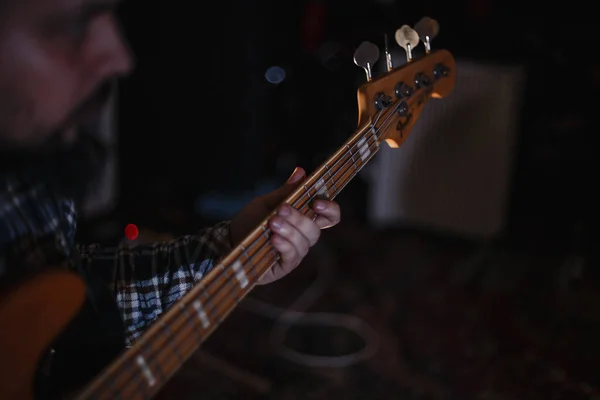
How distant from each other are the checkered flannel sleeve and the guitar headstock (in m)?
0.35

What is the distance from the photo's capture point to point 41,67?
2.47ft

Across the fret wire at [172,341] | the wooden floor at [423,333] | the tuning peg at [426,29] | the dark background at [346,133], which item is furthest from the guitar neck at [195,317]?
the dark background at [346,133]

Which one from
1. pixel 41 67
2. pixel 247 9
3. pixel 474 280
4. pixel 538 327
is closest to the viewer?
pixel 41 67

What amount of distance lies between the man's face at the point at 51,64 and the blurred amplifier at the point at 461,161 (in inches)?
82.1

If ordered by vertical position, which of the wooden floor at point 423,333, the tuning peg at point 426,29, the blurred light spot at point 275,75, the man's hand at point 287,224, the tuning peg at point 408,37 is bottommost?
the wooden floor at point 423,333

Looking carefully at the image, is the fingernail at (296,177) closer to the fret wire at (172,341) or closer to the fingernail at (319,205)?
the fingernail at (319,205)

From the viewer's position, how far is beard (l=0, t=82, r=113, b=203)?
0.79 m

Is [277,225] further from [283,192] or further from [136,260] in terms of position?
[136,260]

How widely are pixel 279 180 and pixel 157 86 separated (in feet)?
2.62

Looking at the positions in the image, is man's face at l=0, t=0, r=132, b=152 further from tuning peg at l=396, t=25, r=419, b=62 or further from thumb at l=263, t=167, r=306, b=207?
tuning peg at l=396, t=25, r=419, b=62

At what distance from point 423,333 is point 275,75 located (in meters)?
1.52

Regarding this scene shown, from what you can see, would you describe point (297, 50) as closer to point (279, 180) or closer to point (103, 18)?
point (279, 180)

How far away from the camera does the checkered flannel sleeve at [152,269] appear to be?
1.05 metres

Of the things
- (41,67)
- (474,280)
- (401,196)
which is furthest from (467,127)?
(41,67)
